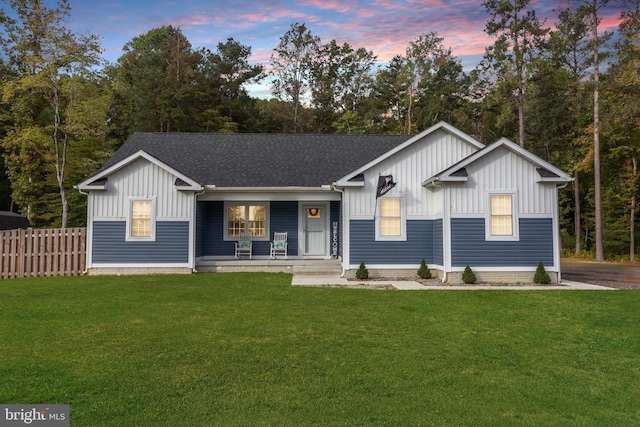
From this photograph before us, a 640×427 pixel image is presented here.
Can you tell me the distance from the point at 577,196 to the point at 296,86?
23.5m

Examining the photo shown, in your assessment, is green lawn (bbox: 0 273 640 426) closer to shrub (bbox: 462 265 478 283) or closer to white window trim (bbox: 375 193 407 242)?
shrub (bbox: 462 265 478 283)

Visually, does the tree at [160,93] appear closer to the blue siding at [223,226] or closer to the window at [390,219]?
the blue siding at [223,226]

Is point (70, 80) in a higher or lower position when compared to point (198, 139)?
higher

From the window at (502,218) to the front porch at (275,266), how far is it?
4.96 m

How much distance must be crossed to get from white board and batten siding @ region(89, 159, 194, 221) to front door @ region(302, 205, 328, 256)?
449 centimetres

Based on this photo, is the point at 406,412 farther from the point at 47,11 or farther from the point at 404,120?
the point at 404,120

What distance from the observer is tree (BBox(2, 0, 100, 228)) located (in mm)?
21906

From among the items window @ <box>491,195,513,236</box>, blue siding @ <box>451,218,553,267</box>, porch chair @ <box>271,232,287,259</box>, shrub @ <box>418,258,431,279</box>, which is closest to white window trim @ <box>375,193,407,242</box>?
shrub @ <box>418,258,431,279</box>

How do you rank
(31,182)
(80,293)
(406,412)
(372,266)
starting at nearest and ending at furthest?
1. (406,412)
2. (80,293)
3. (372,266)
4. (31,182)

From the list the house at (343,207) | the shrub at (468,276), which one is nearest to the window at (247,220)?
the house at (343,207)

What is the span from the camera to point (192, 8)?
14.9 m

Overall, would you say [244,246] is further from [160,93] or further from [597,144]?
[160,93]

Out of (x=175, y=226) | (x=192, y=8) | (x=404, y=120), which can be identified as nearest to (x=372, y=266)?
(x=175, y=226)

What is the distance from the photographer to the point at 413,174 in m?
14.7
